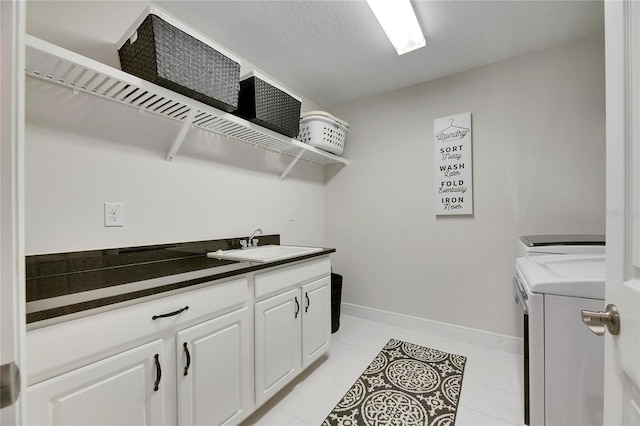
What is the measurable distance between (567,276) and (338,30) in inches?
76.9

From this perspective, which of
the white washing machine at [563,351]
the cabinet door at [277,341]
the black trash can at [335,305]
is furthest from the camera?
the black trash can at [335,305]

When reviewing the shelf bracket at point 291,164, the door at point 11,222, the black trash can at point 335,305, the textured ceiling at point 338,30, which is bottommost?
the black trash can at point 335,305

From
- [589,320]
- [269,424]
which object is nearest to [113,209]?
[269,424]

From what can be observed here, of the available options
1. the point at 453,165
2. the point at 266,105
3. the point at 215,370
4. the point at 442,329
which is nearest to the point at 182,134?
the point at 266,105

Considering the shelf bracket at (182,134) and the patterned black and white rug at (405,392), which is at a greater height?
the shelf bracket at (182,134)

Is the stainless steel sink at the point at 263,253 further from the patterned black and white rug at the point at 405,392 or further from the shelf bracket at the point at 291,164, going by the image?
the patterned black and white rug at the point at 405,392

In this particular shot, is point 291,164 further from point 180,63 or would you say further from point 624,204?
point 624,204

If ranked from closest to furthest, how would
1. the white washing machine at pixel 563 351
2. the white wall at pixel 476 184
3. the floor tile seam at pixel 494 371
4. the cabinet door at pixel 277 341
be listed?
the white washing machine at pixel 563 351, the cabinet door at pixel 277 341, the floor tile seam at pixel 494 371, the white wall at pixel 476 184

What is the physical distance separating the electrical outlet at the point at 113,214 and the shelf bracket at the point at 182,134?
415mm

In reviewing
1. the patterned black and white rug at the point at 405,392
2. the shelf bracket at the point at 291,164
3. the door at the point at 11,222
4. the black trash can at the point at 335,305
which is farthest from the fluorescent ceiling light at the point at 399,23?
the patterned black and white rug at the point at 405,392

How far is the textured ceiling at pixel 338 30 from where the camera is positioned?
1.40 meters

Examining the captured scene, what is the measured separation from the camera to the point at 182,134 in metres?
1.60

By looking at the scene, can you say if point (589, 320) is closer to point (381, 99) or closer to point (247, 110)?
point (247, 110)

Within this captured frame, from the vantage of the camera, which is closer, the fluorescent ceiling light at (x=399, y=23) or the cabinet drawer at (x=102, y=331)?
the cabinet drawer at (x=102, y=331)
